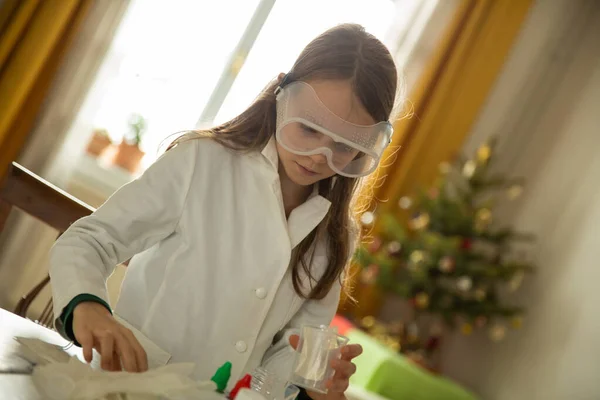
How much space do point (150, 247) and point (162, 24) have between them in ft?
8.90

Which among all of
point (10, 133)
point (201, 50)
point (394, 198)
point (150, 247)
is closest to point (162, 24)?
point (201, 50)

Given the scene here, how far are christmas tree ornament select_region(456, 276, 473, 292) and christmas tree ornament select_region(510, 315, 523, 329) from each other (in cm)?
35

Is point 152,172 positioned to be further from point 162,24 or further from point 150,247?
point 162,24

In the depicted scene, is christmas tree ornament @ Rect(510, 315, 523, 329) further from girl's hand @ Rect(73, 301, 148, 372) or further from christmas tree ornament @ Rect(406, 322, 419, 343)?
girl's hand @ Rect(73, 301, 148, 372)

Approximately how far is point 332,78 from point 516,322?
10.0 ft

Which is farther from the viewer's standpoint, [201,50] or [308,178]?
[201,50]

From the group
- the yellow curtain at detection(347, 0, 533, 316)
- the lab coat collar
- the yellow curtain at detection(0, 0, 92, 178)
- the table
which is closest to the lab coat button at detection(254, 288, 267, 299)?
the lab coat collar

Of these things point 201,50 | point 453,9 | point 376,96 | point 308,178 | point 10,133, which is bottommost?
point 10,133

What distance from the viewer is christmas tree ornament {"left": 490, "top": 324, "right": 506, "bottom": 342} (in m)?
3.94

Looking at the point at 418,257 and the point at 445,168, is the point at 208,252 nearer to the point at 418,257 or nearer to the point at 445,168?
the point at 418,257

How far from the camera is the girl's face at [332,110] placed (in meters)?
1.25

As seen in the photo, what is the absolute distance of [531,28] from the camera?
4539 mm

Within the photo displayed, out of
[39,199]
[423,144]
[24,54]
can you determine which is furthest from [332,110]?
[423,144]

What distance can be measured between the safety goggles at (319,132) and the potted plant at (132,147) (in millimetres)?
2617
